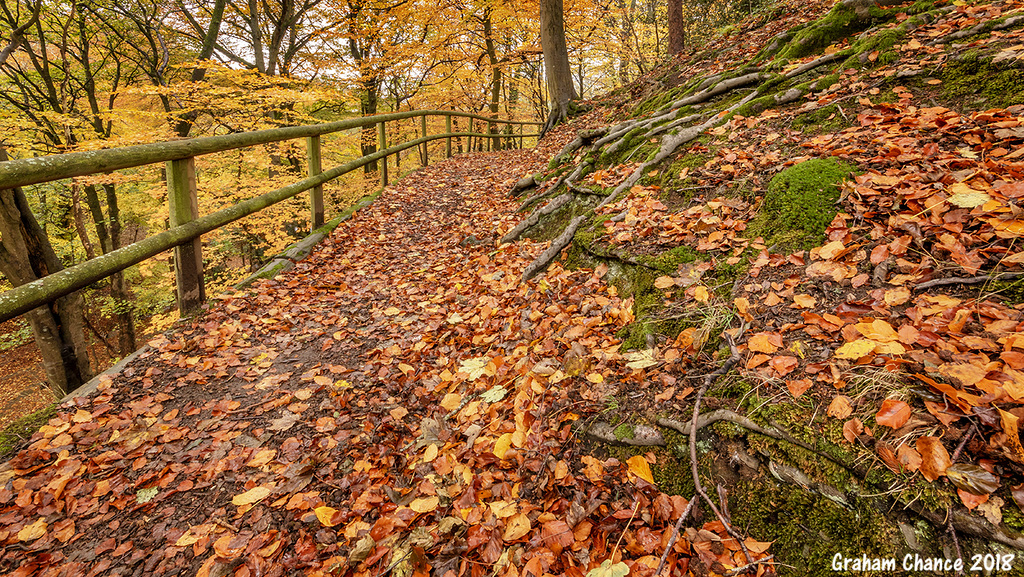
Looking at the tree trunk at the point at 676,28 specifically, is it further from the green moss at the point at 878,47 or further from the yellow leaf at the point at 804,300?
the yellow leaf at the point at 804,300

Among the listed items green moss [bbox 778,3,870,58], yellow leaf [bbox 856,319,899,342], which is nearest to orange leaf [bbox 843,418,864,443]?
yellow leaf [bbox 856,319,899,342]

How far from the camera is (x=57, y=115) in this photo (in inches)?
Answer: 309

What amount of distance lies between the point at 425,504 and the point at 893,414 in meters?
1.78

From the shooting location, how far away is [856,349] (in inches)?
61.2

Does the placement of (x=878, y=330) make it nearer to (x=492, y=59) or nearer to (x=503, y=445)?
(x=503, y=445)

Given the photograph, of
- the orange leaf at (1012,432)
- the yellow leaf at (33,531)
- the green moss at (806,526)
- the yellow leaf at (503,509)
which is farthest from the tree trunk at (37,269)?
the orange leaf at (1012,432)

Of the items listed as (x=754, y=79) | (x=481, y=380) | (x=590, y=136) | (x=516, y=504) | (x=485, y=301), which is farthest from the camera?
(x=590, y=136)

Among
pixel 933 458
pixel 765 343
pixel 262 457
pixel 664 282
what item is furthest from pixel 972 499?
pixel 262 457

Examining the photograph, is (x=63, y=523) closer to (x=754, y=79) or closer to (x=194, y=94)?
(x=754, y=79)

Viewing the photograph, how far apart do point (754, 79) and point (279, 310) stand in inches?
212

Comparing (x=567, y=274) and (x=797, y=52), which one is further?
(x=797, y=52)

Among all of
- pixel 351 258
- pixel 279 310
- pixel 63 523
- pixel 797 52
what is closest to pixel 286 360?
pixel 279 310

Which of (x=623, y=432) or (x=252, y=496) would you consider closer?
(x=623, y=432)

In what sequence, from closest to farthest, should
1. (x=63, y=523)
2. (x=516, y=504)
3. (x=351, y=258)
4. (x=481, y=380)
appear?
(x=516, y=504)
(x=63, y=523)
(x=481, y=380)
(x=351, y=258)
